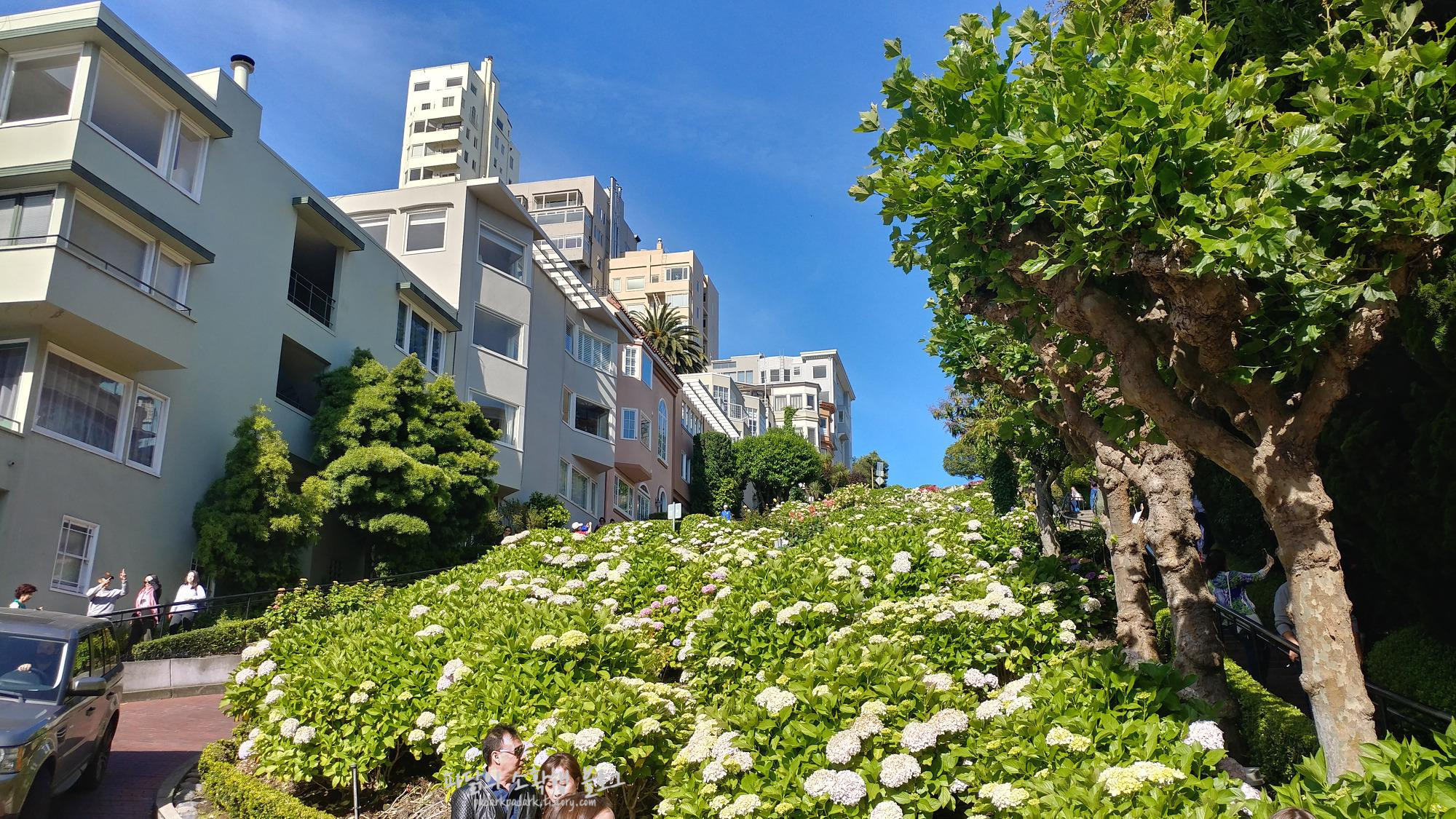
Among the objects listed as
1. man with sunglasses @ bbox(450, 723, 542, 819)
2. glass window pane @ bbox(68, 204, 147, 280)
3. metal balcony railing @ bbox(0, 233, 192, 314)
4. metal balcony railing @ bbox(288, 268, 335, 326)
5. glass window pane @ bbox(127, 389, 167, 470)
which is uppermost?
metal balcony railing @ bbox(288, 268, 335, 326)

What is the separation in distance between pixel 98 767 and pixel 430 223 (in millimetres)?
22973

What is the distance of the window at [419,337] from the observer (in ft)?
87.6

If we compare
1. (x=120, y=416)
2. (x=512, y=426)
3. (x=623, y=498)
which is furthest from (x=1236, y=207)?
(x=623, y=498)

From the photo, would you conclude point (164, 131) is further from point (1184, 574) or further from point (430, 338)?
point (1184, 574)

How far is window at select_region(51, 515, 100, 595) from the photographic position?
1583 centimetres

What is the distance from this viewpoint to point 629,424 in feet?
131

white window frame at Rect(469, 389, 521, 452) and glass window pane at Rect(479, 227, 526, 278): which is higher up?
glass window pane at Rect(479, 227, 526, 278)

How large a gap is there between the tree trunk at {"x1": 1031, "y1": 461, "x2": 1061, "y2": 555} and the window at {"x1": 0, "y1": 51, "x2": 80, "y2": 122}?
18.5m

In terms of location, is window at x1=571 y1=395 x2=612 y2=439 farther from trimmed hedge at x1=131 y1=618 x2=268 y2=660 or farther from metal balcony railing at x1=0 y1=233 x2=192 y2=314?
trimmed hedge at x1=131 y1=618 x2=268 y2=660

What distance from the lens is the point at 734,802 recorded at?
5582 millimetres

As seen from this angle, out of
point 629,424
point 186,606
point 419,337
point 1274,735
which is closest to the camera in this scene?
point 1274,735

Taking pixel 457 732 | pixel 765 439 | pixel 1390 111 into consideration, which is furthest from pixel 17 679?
pixel 765 439

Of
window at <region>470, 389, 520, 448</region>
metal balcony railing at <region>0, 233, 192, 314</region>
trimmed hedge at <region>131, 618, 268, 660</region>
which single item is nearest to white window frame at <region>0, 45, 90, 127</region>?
metal balcony railing at <region>0, 233, 192, 314</region>

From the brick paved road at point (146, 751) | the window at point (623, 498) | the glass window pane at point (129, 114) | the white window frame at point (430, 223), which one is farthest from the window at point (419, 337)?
the brick paved road at point (146, 751)
